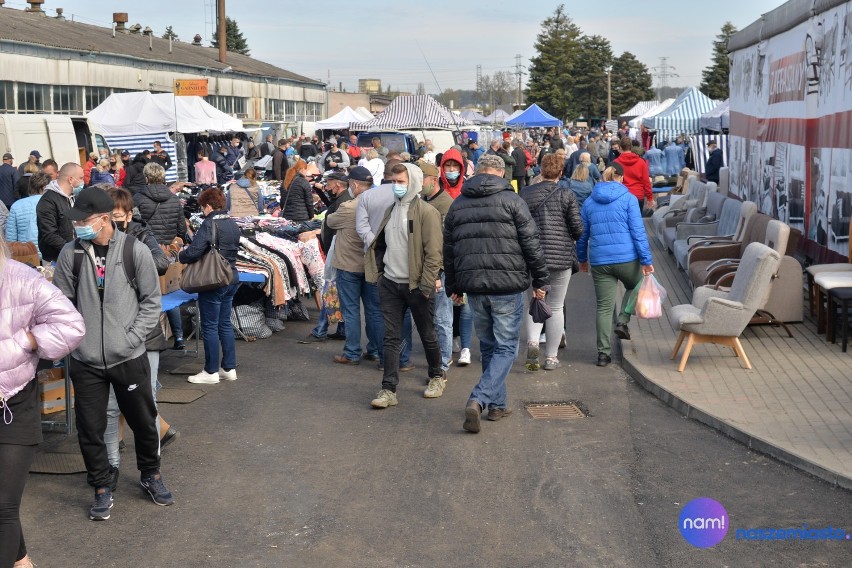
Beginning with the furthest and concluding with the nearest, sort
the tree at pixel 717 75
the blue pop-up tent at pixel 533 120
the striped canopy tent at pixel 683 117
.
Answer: the tree at pixel 717 75
the blue pop-up tent at pixel 533 120
the striped canopy tent at pixel 683 117

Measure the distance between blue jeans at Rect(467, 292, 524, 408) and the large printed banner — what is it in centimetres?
584

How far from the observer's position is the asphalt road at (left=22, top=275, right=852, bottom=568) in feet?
18.6

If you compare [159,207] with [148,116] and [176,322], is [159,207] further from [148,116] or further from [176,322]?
[148,116]

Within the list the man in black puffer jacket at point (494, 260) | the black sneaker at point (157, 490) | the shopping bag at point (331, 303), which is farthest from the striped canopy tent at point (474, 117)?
the black sneaker at point (157, 490)

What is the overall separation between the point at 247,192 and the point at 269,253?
12.7 feet

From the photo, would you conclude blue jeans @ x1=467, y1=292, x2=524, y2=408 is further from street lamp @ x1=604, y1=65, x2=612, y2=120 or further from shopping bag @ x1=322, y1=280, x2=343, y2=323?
street lamp @ x1=604, y1=65, x2=612, y2=120

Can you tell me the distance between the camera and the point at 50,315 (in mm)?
4988

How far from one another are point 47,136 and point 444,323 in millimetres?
18323

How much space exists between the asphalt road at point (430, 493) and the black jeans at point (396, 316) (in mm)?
344

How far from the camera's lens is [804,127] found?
14.6m

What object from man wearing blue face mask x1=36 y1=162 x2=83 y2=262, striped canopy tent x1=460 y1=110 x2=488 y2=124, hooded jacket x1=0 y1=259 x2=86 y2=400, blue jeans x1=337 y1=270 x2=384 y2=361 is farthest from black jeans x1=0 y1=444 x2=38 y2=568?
striped canopy tent x1=460 y1=110 x2=488 y2=124

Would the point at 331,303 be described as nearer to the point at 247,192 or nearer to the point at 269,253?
the point at 269,253

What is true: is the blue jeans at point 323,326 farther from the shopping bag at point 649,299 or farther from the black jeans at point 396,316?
the shopping bag at point 649,299

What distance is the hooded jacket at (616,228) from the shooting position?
10.3m
